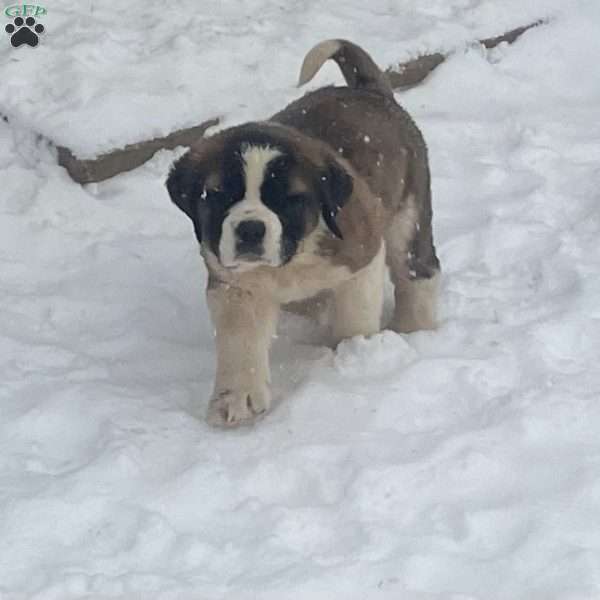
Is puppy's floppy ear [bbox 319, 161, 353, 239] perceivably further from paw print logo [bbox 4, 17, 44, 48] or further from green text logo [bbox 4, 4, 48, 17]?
green text logo [bbox 4, 4, 48, 17]

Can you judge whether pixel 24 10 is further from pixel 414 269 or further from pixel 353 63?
pixel 414 269

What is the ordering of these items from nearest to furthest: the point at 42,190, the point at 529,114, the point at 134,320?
the point at 134,320 → the point at 42,190 → the point at 529,114

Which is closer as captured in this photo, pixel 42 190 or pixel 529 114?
pixel 42 190

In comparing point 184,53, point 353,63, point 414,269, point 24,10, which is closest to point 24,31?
point 24,10

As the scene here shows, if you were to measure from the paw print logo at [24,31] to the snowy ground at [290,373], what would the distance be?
0.33 ft

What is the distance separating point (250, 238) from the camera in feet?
11.7

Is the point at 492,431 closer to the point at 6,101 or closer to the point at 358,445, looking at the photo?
the point at 358,445

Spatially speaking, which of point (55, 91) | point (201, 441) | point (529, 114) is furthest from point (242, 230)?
point (529, 114)

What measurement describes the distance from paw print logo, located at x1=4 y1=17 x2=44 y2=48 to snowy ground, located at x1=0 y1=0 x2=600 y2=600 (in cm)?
10

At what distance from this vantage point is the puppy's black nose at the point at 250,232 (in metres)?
3.55

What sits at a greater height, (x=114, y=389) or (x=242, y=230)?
(x=242, y=230)

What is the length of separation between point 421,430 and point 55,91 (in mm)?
2856

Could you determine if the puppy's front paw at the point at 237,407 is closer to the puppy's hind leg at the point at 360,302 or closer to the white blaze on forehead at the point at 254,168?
A: the puppy's hind leg at the point at 360,302

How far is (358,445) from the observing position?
3.78 m
